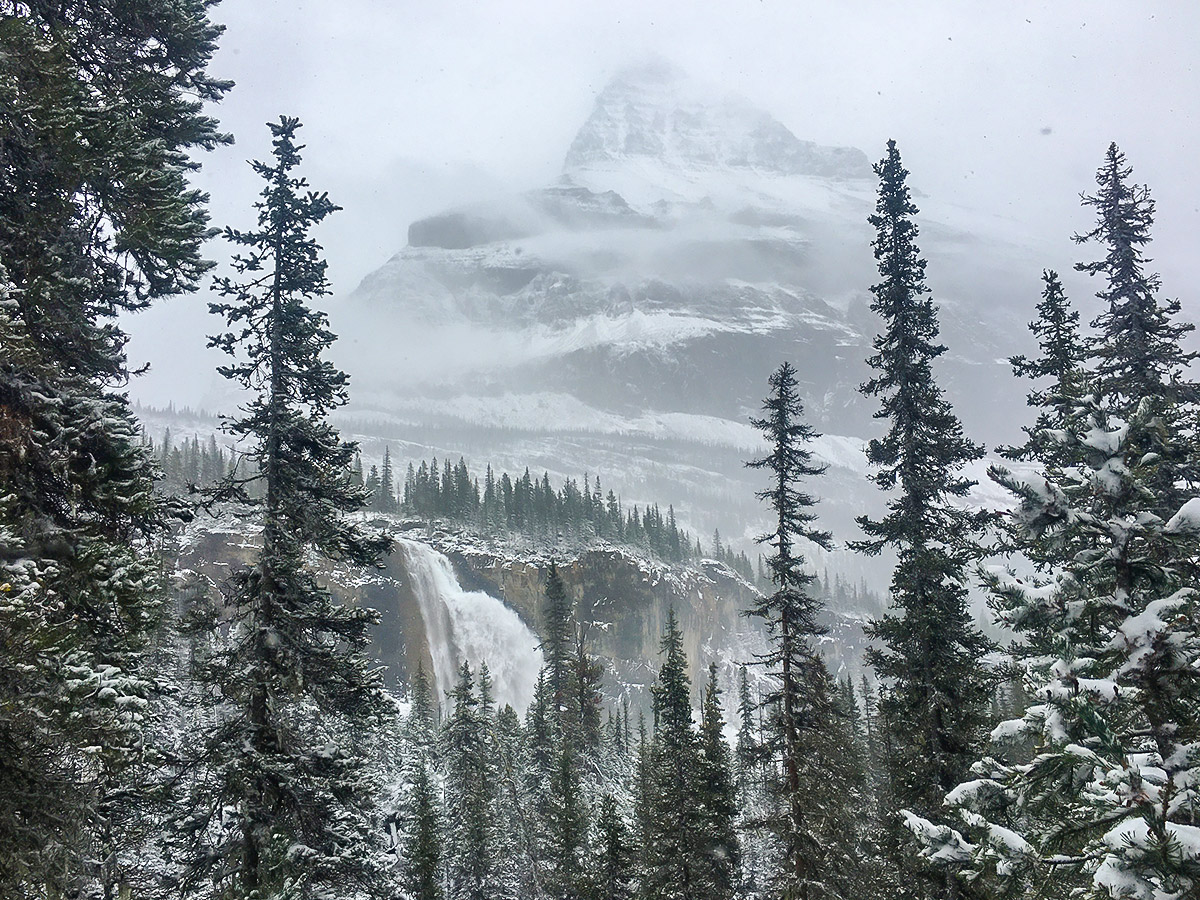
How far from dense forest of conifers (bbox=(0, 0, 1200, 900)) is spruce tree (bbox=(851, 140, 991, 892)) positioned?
0.08m

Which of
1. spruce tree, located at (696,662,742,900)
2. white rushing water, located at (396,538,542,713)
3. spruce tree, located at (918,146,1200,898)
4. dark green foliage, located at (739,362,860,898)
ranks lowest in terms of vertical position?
white rushing water, located at (396,538,542,713)

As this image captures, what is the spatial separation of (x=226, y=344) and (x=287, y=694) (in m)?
5.50

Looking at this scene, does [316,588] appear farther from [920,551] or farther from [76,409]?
[920,551]

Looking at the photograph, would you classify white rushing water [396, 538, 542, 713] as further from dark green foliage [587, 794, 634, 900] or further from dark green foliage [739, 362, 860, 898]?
dark green foliage [739, 362, 860, 898]

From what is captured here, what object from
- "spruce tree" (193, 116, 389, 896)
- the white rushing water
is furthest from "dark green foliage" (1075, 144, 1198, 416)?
the white rushing water

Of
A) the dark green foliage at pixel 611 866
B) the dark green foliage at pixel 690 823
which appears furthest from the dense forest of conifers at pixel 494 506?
the dark green foliage at pixel 690 823

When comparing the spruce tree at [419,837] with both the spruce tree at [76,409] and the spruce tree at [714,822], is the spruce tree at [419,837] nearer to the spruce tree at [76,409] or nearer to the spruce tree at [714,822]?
the spruce tree at [714,822]

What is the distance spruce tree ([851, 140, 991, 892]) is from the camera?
1524cm

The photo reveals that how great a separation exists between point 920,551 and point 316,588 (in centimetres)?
1240

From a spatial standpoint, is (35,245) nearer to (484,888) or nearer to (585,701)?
(484,888)

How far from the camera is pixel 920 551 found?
16.3m

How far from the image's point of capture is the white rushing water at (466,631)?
319ft

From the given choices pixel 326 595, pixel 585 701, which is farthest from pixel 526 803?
pixel 326 595

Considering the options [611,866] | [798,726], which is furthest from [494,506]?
[798,726]
